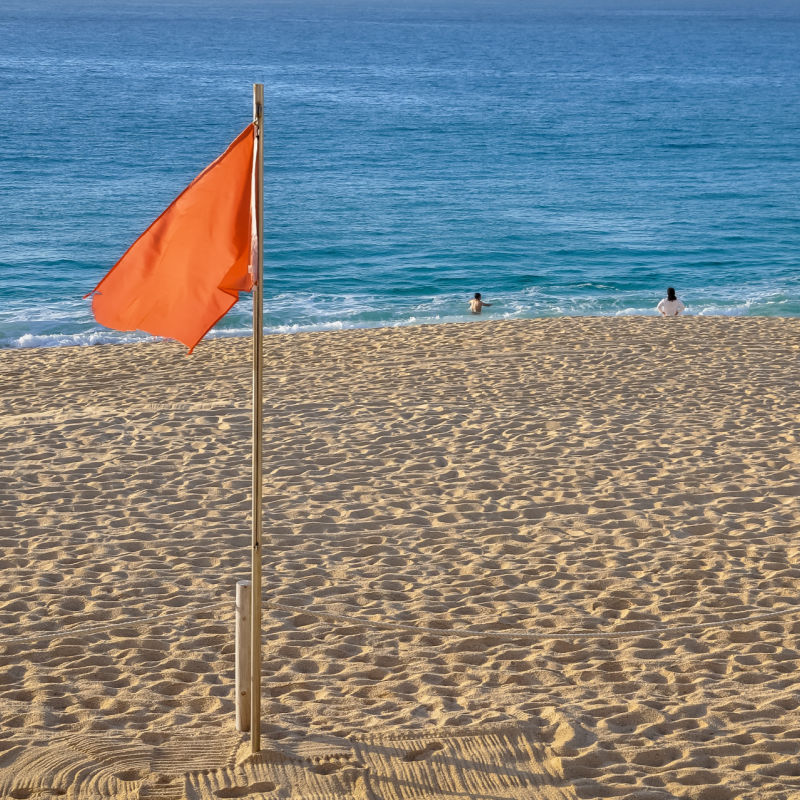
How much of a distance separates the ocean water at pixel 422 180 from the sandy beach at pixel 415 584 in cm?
987

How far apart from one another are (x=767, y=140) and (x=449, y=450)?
149 feet

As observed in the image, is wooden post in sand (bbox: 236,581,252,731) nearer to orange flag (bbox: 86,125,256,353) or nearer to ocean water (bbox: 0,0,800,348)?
orange flag (bbox: 86,125,256,353)

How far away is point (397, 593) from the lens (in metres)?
7.09

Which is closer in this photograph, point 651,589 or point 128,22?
point 651,589

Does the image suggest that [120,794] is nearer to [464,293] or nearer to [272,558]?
[272,558]

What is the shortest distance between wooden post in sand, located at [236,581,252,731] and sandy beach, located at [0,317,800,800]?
24 centimetres

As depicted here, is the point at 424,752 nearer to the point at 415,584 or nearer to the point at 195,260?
the point at 415,584

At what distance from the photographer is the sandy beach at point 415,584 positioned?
4.92m

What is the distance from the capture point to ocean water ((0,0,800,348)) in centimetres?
2509

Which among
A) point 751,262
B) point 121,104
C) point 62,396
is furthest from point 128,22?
point 62,396

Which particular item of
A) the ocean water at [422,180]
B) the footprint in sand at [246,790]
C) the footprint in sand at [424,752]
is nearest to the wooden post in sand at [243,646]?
the footprint in sand at [246,790]

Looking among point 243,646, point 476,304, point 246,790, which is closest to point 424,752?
point 246,790

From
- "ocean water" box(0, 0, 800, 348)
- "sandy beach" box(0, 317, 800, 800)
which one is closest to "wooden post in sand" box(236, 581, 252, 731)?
"sandy beach" box(0, 317, 800, 800)

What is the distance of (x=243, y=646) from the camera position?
4.91 m
